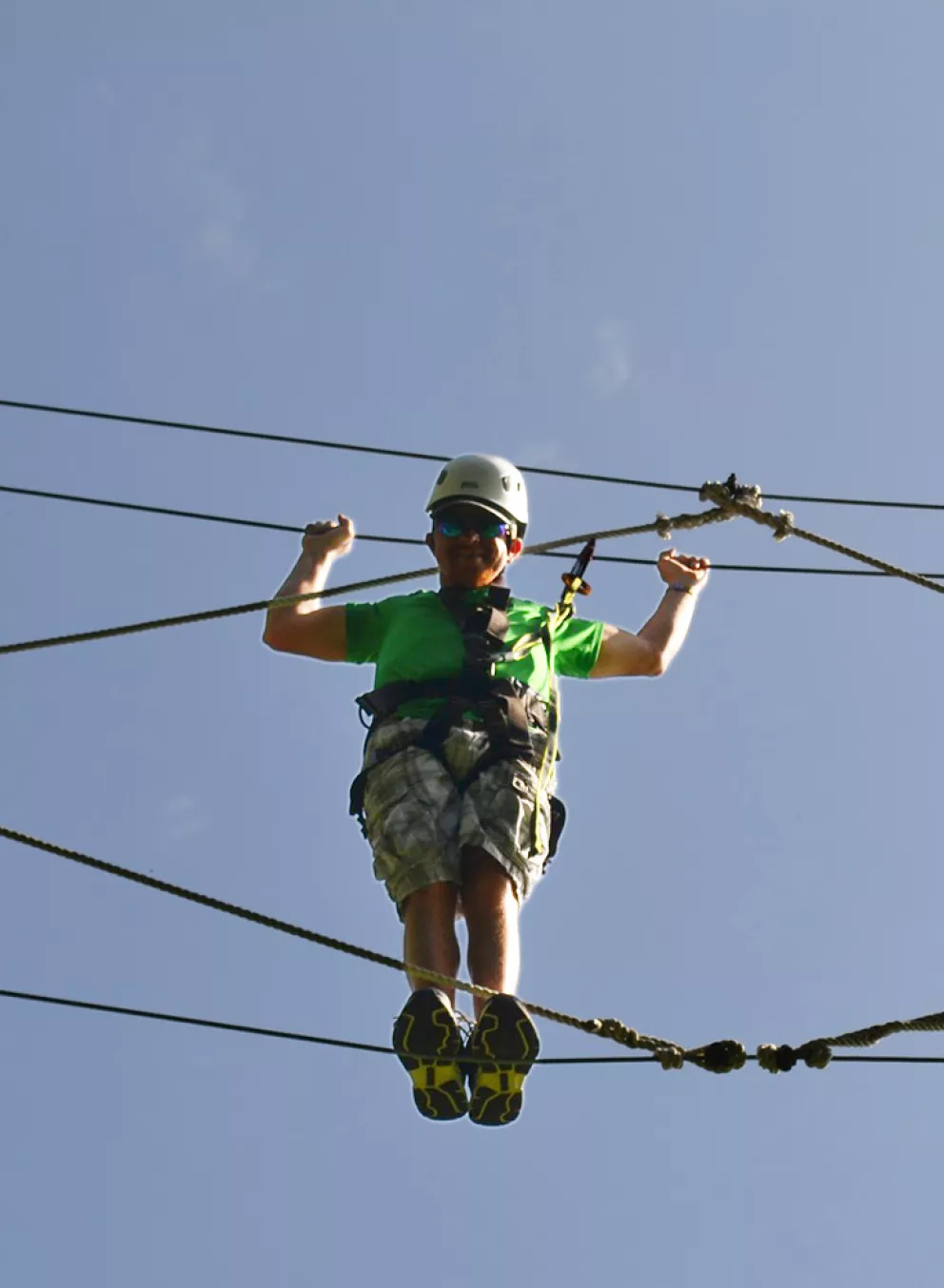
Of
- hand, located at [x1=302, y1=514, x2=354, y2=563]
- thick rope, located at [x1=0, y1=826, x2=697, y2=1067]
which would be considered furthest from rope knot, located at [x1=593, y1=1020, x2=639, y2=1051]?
hand, located at [x1=302, y1=514, x2=354, y2=563]

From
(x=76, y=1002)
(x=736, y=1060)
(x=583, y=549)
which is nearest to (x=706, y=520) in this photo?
(x=583, y=549)

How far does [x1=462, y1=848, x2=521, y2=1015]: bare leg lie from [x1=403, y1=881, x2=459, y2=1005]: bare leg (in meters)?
0.05

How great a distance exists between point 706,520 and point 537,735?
4.01 ft

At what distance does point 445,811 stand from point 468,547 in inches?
42.9

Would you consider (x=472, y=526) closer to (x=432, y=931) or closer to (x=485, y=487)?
(x=485, y=487)

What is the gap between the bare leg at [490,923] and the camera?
5516 millimetres

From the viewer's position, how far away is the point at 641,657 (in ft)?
22.5

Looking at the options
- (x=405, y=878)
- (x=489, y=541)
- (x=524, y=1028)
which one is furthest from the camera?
(x=489, y=541)

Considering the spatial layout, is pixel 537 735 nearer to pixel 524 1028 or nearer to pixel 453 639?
pixel 453 639

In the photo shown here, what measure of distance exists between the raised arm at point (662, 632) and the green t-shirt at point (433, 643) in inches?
2.7

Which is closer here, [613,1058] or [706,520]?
[613,1058]

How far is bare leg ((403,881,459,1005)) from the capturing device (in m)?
5.55

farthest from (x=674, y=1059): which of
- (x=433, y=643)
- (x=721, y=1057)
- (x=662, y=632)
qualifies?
(x=662, y=632)

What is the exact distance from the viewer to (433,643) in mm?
6281
